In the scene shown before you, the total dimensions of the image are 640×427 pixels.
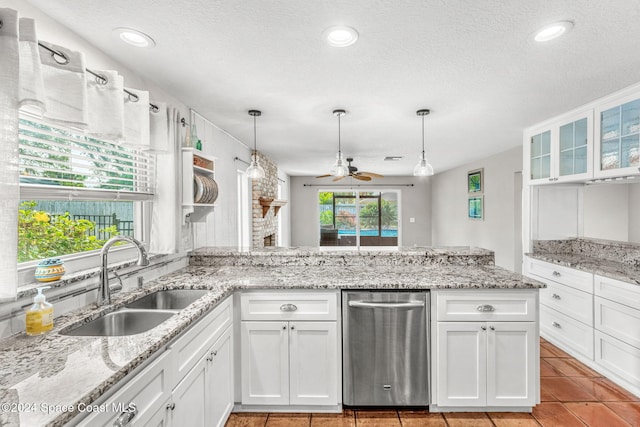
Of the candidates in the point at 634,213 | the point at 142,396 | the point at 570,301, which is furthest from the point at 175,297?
the point at 634,213

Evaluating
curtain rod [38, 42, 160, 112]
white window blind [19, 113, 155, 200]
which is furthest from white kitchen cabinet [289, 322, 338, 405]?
curtain rod [38, 42, 160, 112]

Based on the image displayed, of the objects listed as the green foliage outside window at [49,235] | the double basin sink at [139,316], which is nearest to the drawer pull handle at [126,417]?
the double basin sink at [139,316]

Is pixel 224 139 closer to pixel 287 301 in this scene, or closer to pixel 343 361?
pixel 287 301

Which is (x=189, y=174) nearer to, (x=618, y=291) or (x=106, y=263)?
(x=106, y=263)

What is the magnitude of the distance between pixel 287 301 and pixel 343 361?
21.9 inches

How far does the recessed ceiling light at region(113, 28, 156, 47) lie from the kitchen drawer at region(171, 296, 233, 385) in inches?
60.0

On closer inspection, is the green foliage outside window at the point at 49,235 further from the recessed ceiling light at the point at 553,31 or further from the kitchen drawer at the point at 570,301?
the kitchen drawer at the point at 570,301

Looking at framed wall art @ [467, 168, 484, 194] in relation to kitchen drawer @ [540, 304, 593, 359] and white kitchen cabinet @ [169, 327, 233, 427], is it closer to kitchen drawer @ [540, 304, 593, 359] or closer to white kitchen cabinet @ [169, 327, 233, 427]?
kitchen drawer @ [540, 304, 593, 359]

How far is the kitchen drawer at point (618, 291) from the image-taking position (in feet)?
7.61

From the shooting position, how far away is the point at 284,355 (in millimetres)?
2135

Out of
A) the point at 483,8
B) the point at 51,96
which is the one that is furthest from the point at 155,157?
the point at 483,8

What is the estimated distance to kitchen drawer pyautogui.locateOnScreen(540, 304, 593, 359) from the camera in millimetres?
2760

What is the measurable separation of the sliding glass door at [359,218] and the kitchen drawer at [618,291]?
6375 millimetres

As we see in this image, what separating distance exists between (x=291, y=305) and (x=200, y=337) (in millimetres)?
640
